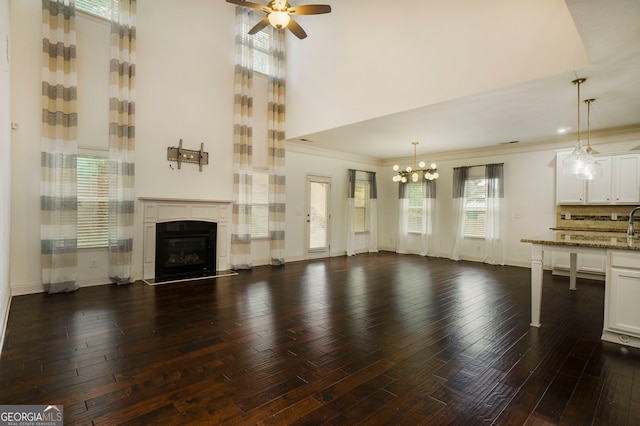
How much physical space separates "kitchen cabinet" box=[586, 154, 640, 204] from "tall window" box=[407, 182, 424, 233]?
12.4 feet

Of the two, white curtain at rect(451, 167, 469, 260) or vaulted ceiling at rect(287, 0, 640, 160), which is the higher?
vaulted ceiling at rect(287, 0, 640, 160)

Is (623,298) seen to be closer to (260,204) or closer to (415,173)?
(415,173)

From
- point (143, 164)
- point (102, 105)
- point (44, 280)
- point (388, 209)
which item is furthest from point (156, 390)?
point (388, 209)

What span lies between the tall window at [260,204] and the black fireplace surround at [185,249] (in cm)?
98

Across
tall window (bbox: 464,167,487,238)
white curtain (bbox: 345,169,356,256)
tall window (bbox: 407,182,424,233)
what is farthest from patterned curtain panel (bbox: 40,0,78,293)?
tall window (bbox: 464,167,487,238)

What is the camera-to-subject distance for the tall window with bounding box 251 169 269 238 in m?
6.80

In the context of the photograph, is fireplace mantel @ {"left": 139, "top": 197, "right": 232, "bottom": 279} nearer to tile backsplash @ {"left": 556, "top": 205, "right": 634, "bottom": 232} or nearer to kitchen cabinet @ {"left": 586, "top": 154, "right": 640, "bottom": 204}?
tile backsplash @ {"left": 556, "top": 205, "right": 634, "bottom": 232}

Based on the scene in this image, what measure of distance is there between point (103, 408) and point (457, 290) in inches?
182

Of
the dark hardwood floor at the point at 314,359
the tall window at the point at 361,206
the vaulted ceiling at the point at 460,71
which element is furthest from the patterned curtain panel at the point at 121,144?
the tall window at the point at 361,206

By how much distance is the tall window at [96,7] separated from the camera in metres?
4.71

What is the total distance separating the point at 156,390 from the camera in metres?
2.08

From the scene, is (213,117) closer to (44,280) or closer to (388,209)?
(44,280)

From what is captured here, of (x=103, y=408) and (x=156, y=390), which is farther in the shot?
(x=156, y=390)

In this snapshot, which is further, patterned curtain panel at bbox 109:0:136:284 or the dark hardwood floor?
patterned curtain panel at bbox 109:0:136:284
